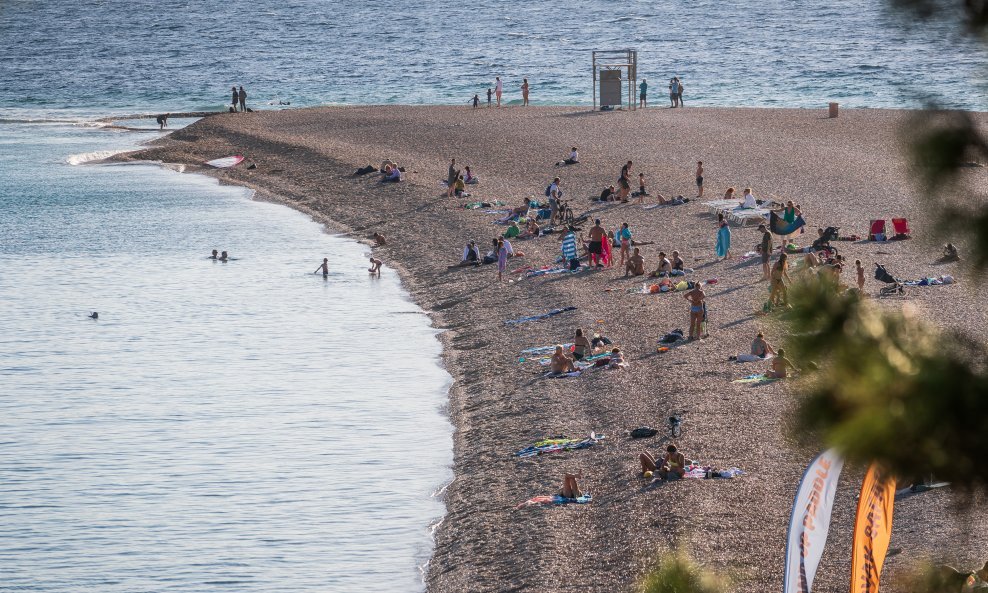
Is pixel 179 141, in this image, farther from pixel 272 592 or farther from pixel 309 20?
pixel 309 20

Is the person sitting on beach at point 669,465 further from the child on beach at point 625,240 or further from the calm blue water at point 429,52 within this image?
the calm blue water at point 429,52

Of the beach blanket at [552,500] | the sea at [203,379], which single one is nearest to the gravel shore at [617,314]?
the beach blanket at [552,500]

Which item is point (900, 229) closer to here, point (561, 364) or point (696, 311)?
point (696, 311)

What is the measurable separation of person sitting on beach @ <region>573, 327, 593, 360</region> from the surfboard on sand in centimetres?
2954

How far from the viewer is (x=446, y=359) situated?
75.7ft

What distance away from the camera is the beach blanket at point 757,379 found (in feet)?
59.4

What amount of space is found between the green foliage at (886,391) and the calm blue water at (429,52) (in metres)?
45.3

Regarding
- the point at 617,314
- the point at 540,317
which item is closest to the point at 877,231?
the point at 617,314

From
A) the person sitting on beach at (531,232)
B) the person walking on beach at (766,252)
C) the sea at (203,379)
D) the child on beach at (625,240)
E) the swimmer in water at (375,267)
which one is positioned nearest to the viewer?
the sea at (203,379)

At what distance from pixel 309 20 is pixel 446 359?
108280 mm

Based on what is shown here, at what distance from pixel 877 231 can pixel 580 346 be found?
9.57m

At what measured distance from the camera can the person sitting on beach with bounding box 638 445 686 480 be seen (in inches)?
587

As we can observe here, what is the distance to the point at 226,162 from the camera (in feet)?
155

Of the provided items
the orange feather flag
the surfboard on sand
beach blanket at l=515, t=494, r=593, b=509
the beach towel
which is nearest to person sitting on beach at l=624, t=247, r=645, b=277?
the beach towel
